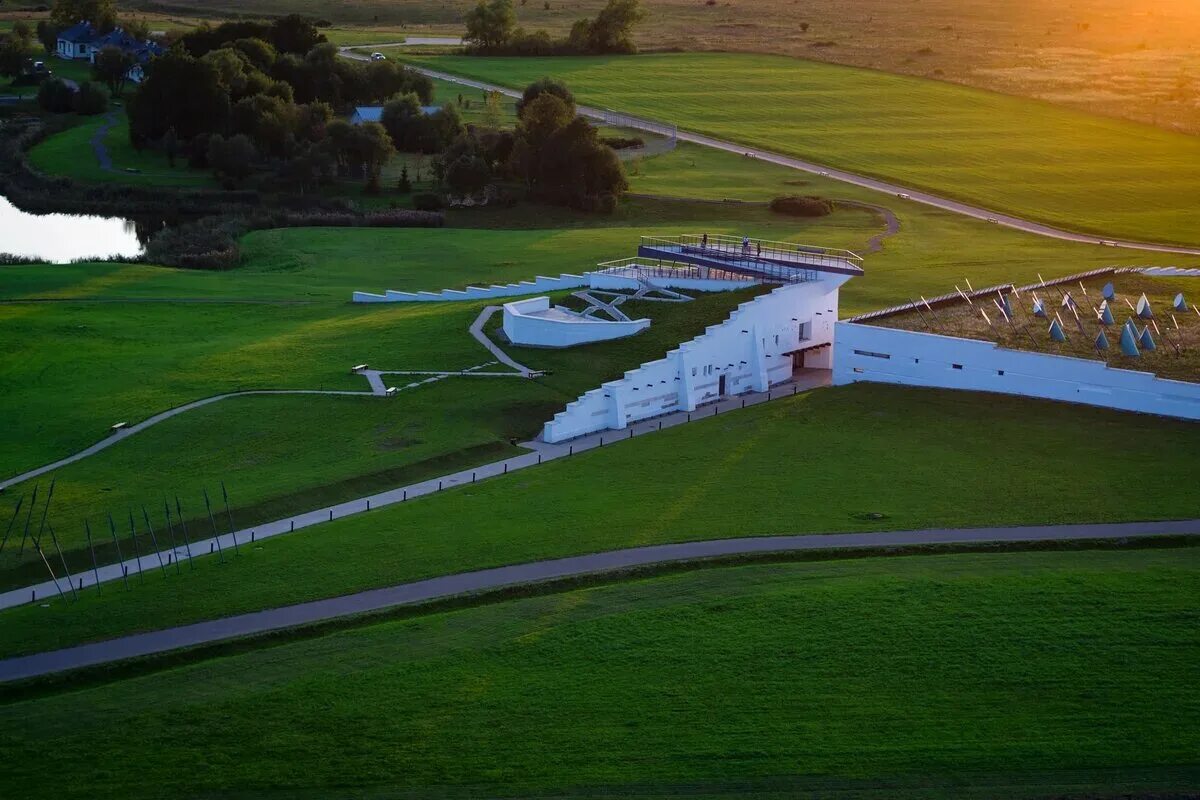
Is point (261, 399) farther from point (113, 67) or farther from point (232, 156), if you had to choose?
point (113, 67)

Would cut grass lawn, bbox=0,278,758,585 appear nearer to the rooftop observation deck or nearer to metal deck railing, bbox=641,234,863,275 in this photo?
the rooftop observation deck

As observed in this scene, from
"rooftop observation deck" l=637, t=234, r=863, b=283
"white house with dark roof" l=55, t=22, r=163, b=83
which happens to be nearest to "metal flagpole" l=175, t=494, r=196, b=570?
"rooftop observation deck" l=637, t=234, r=863, b=283

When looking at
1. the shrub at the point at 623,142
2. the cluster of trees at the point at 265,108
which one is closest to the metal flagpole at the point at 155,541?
the cluster of trees at the point at 265,108

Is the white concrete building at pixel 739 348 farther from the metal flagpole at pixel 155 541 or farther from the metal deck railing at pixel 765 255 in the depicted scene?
the metal flagpole at pixel 155 541

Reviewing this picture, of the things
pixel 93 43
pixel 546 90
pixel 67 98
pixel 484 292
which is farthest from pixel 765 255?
pixel 93 43

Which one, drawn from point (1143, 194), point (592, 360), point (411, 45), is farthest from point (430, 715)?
point (411, 45)
